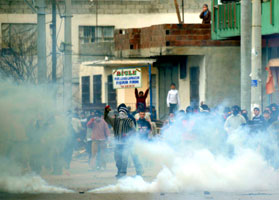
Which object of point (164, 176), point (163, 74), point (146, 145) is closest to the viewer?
point (164, 176)

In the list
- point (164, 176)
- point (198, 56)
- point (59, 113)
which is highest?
point (198, 56)

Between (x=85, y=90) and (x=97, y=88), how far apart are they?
7.38 feet

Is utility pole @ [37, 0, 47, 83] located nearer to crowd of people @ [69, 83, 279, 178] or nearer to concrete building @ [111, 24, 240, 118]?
crowd of people @ [69, 83, 279, 178]

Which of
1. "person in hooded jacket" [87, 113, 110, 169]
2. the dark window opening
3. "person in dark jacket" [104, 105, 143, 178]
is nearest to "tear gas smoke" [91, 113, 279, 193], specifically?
"person in dark jacket" [104, 105, 143, 178]

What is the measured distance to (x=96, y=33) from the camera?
42.0 metres

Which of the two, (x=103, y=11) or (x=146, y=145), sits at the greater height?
(x=103, y=11)

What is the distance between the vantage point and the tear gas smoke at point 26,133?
1246 cm

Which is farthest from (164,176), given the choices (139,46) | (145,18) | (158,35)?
(145,18)

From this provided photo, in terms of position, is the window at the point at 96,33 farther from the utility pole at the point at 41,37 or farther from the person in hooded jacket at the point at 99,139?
the person in hooded jacket at the point at 99,139

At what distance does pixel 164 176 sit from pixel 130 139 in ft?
6.09

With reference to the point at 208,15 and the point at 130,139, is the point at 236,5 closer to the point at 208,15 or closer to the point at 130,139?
the point at 208,15

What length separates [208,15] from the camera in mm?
25906

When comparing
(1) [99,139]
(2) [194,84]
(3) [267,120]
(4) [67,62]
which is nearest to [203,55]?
(2) [194,84]

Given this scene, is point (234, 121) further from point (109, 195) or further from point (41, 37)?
point (41, 37)
